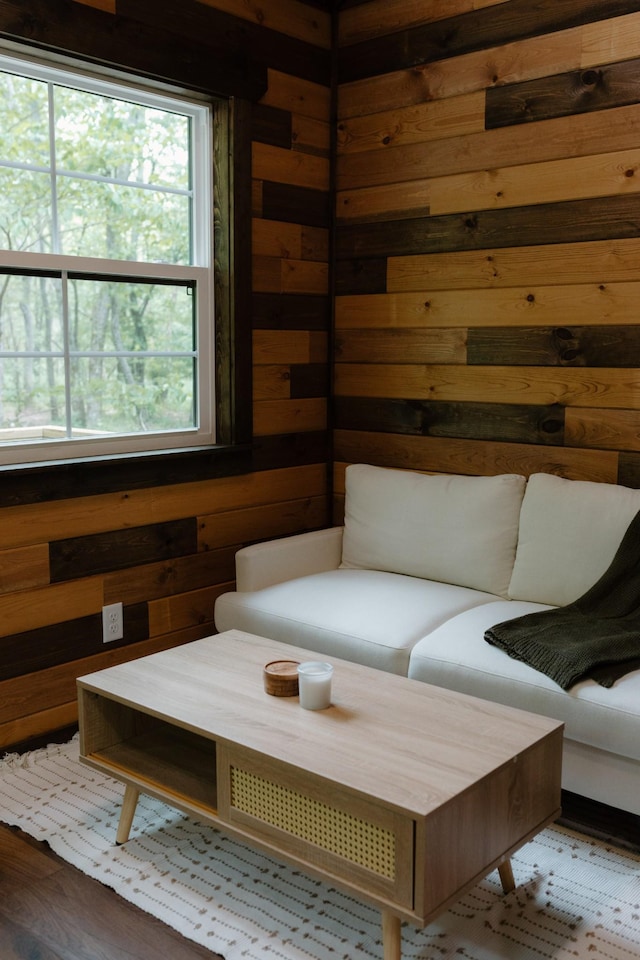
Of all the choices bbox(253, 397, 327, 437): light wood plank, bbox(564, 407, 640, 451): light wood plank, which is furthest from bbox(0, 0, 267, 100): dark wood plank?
bbox(564, 407, 640, 451): light wood plank

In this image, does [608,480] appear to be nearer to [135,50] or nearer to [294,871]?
[294,871]

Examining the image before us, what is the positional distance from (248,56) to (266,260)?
0.71 metres

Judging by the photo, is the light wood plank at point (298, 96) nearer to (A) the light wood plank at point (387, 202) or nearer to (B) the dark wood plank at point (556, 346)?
(A) the light wood plank at point (387, 202)

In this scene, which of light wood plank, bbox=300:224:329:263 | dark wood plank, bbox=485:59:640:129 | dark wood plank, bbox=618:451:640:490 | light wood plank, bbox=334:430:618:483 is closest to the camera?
dark wood plank, bbox=485:59:640:129

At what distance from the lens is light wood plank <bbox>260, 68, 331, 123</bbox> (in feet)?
11.1

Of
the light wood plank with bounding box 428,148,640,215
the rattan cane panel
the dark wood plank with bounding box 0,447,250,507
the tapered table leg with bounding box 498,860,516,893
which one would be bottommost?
the tapered table leg with bounding box 498,860,516,893

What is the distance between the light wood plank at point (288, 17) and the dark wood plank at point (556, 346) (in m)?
1.33

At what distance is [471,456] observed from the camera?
336 centimetres

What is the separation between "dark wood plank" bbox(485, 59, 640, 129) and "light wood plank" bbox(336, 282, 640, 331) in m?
0.56

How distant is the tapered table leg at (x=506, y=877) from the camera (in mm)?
2102

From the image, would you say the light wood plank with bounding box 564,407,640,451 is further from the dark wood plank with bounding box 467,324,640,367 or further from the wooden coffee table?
the wooden coffee table

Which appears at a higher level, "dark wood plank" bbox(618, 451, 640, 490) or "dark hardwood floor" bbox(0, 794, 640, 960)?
"dark wood plank" bbox(618, 451, 640, 490)

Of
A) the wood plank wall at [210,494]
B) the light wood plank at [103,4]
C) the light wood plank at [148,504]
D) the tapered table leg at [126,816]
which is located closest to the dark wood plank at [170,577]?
the wood plank wall at [210,494]

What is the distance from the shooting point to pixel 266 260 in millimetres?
3447
